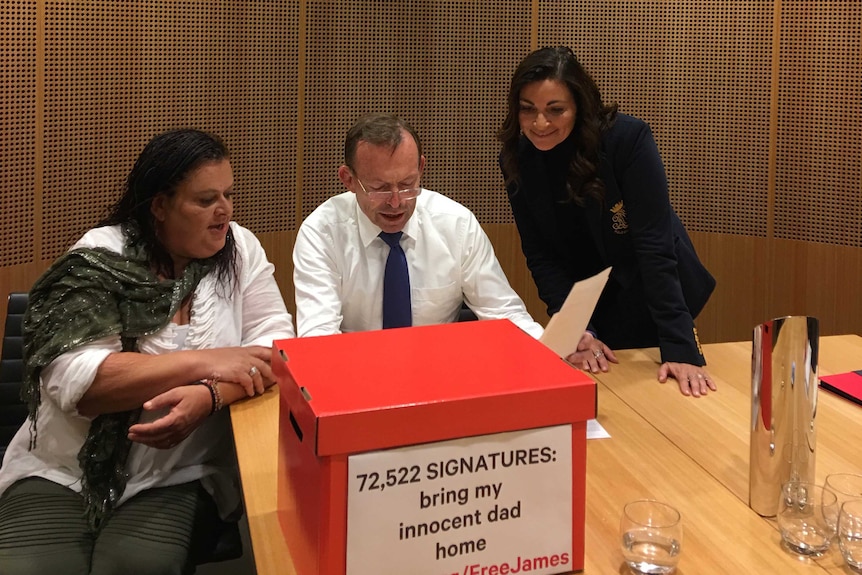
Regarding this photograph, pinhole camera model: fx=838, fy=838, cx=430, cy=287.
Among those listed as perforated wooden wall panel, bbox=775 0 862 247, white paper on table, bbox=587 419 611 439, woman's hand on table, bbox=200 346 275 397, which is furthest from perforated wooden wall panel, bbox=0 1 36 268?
perforated wooden wall panel, bbox=775 0 862 247

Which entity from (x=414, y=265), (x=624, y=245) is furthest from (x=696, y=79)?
(x=414, y=265)

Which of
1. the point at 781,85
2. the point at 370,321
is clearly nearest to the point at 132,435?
the point at 370,321

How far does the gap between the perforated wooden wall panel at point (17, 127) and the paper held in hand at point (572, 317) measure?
2.85 meters

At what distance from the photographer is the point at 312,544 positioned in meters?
1.20

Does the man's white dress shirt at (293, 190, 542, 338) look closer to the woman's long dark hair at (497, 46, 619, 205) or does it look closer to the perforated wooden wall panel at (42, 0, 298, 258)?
the woman's long dark hair at (497, 46, 619, 205)

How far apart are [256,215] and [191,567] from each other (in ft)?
8.33

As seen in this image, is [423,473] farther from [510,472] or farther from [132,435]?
[132,435]

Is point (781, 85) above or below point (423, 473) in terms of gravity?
above

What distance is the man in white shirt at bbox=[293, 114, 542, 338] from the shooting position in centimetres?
240

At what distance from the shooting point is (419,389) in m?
1.21

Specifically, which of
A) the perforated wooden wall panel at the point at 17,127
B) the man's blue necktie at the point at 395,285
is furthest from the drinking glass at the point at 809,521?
the perforated wooden wall panel at the point at 17,127

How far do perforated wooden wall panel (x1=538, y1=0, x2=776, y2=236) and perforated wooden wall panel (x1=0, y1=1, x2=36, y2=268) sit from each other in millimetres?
2588

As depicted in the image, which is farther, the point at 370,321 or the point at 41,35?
the point at 41,35

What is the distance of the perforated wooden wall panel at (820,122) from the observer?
4.46 metres
